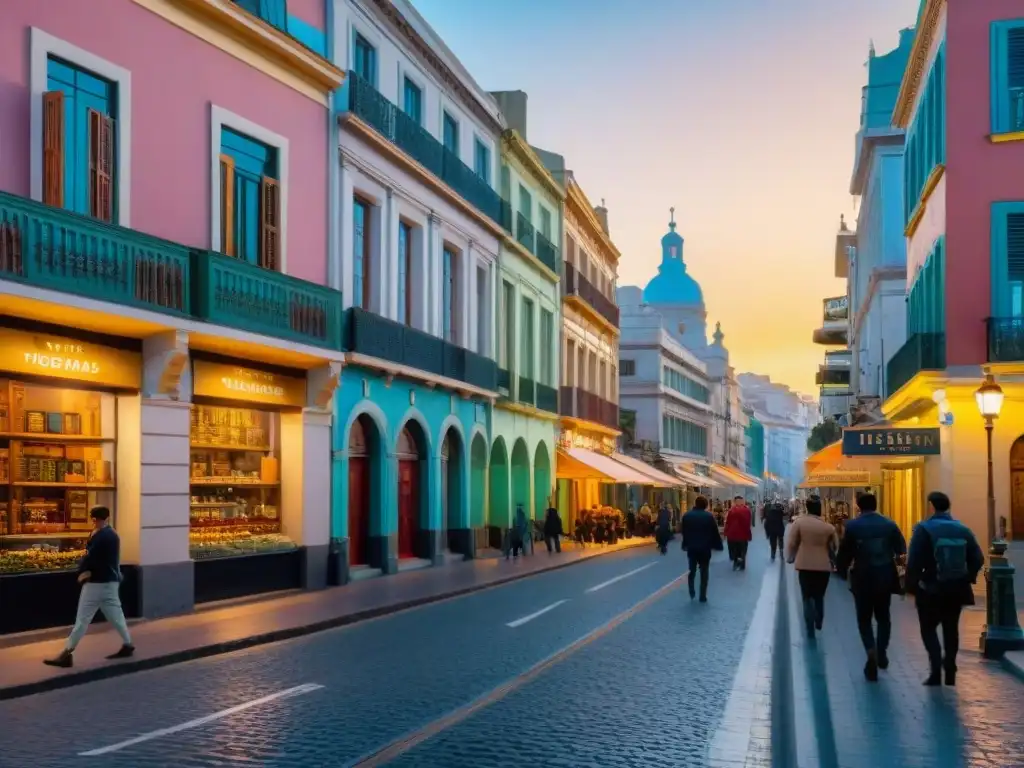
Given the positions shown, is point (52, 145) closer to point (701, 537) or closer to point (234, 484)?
point (234, 484)

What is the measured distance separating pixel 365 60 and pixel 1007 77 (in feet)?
40.0

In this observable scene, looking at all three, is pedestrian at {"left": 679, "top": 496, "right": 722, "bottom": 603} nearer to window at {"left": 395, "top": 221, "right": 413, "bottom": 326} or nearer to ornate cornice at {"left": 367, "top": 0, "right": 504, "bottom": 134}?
window at {"left": 395, "top": 221, "right": 413, "bottom": 326}

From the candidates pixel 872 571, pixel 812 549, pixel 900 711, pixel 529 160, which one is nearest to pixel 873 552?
pixel 872 571

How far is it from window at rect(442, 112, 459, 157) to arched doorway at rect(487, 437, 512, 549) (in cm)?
943

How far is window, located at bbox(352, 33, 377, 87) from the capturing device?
27.2m

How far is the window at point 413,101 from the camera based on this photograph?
30344 millimetres

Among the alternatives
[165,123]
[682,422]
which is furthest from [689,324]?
[165,123]

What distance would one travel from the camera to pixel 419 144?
97.9 feet

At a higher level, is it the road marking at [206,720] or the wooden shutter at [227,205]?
the wooden shutter at [227,205]

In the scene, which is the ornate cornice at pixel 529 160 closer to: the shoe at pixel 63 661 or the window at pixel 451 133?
the window at pixel 451 133

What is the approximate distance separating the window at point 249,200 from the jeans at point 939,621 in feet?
40.2

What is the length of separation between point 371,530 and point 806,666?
15.9 metres

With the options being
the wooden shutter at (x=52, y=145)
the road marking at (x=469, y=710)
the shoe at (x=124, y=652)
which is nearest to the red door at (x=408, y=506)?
the road marking at (x=469, y=710)

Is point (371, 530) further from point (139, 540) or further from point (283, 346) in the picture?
point (139, 540)
